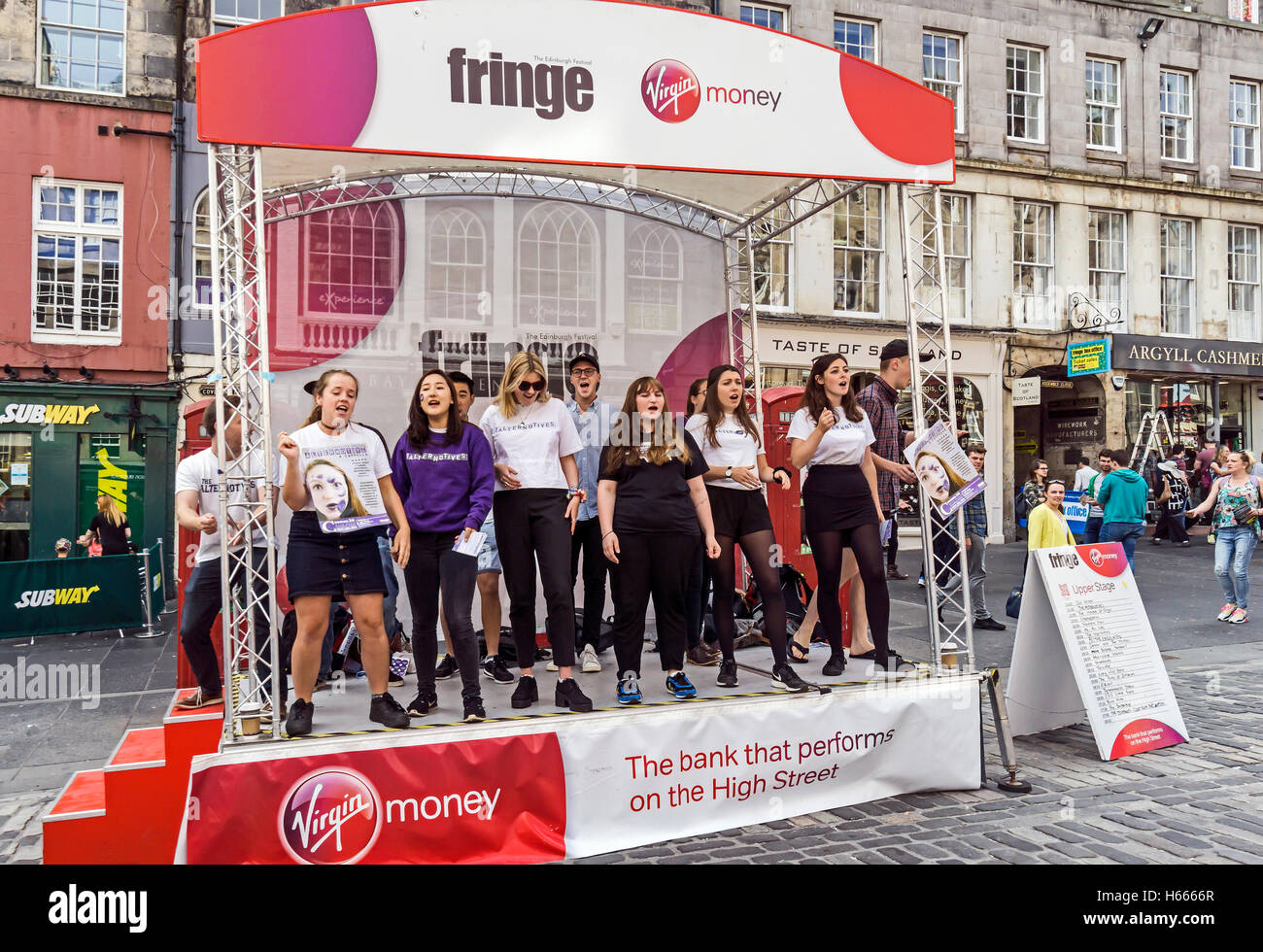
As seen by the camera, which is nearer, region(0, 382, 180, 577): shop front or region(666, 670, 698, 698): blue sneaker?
region(666, 670, 698, 698): blue sneaker

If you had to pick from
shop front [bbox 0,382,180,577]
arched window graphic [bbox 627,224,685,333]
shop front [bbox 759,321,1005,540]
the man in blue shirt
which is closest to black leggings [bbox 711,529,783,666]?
the man in blue shirt

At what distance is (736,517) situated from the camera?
217 inches

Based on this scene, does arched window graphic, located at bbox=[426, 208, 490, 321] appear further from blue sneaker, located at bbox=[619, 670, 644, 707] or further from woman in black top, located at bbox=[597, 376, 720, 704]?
blue sneaker, located at bbox=[619, 670, 644, 707]

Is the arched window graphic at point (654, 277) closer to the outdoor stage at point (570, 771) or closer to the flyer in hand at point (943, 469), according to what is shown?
the flyer in hand at point (943, 469)

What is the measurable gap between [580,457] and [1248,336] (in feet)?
71.3

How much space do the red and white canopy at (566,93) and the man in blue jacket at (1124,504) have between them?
7277 mm

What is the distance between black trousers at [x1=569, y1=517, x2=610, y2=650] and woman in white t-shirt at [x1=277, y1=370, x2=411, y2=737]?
2.01 m

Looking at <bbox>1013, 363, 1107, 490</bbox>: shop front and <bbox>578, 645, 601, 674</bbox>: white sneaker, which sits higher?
<bbox>1013, 363, 1107, 490</bbox>: shop front

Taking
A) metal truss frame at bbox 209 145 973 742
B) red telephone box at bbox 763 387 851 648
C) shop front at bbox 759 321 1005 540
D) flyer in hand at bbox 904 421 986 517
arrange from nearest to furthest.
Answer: metal truss frame at bbox 209 145 973 742 < flyer in hand at bbox 904 421 986 517 < red telephone box at bbox 763 387 851 648 < shop front at bbox 759 321 1005 540

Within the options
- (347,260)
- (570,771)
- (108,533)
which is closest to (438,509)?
(570,771)

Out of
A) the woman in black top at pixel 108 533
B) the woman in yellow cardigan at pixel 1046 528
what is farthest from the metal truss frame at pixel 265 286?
the woman in black top at pixel 108 533

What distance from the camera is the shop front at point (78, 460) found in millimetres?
14703

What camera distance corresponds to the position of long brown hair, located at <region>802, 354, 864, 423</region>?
219 inches
